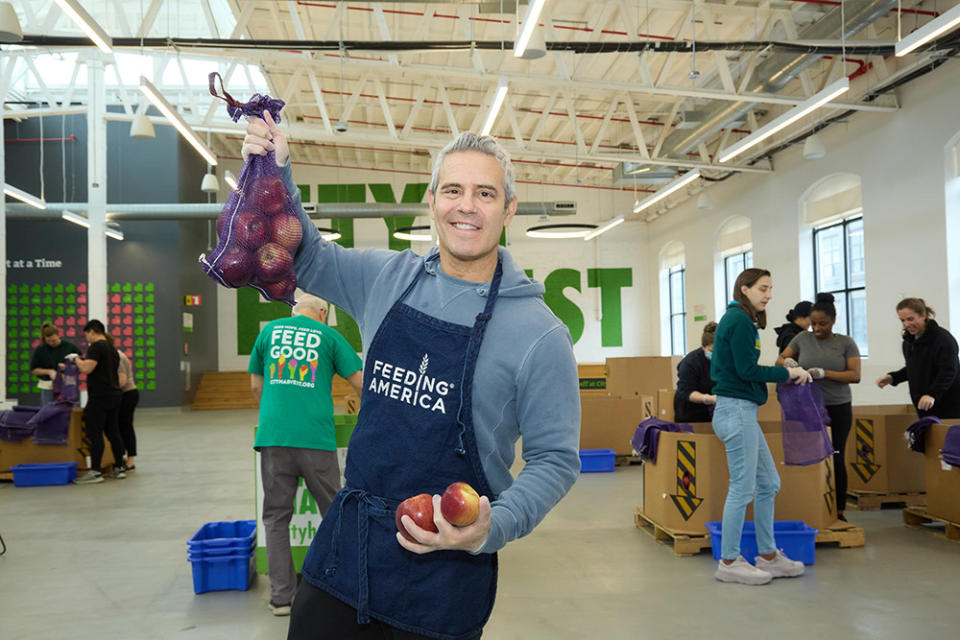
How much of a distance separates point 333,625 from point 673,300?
1923 centimetres

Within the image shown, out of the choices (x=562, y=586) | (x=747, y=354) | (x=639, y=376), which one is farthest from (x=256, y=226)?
(x=639, y=376)

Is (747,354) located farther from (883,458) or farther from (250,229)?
(250,229)

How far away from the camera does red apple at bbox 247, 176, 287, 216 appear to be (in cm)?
134

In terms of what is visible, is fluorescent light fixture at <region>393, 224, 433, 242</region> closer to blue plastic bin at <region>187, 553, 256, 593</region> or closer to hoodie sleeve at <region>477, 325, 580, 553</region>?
blue plastic bin at <region>187, 553, 256, 593</region>

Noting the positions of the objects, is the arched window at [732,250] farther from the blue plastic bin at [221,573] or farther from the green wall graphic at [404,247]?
the blue plastic bin at [221,573]

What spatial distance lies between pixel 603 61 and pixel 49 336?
8.62 metres

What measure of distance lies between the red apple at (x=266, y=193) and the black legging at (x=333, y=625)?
0.69 m

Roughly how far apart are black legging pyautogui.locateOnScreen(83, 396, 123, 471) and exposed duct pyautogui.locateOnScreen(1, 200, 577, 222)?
6643 millimetres

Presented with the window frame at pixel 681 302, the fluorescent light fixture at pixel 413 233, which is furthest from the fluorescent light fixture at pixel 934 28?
the window frame at pixel 681 302

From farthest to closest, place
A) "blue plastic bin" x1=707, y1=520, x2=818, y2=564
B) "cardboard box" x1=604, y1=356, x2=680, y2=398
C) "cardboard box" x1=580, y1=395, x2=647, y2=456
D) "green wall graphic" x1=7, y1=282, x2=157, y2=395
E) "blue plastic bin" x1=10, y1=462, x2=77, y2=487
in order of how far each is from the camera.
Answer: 1. "green wall graphic" x1=7, y1=282, x2=157, y2=395
2. "cardboard box" x1=604, y1=356, x2=680, y2=398
3. "cardboard box" x1=580, y1=395, x2=647, y2=456
4. "blue plastic bin" x1=10, y1=462, x2=77, y2=487
5. "blue plastic bin" x1=707, y1=520, x2=818, y2=564

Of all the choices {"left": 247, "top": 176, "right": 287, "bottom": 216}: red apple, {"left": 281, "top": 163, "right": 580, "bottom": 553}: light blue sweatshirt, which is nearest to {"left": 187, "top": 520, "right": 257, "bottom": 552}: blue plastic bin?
{"left": 281, "top": 163, "right": 580, "bottom": 553}: light blue sweatshirt

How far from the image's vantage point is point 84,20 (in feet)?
21.4

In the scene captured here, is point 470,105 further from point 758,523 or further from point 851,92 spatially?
point 758,523

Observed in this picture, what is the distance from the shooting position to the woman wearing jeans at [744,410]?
398 centimetres
